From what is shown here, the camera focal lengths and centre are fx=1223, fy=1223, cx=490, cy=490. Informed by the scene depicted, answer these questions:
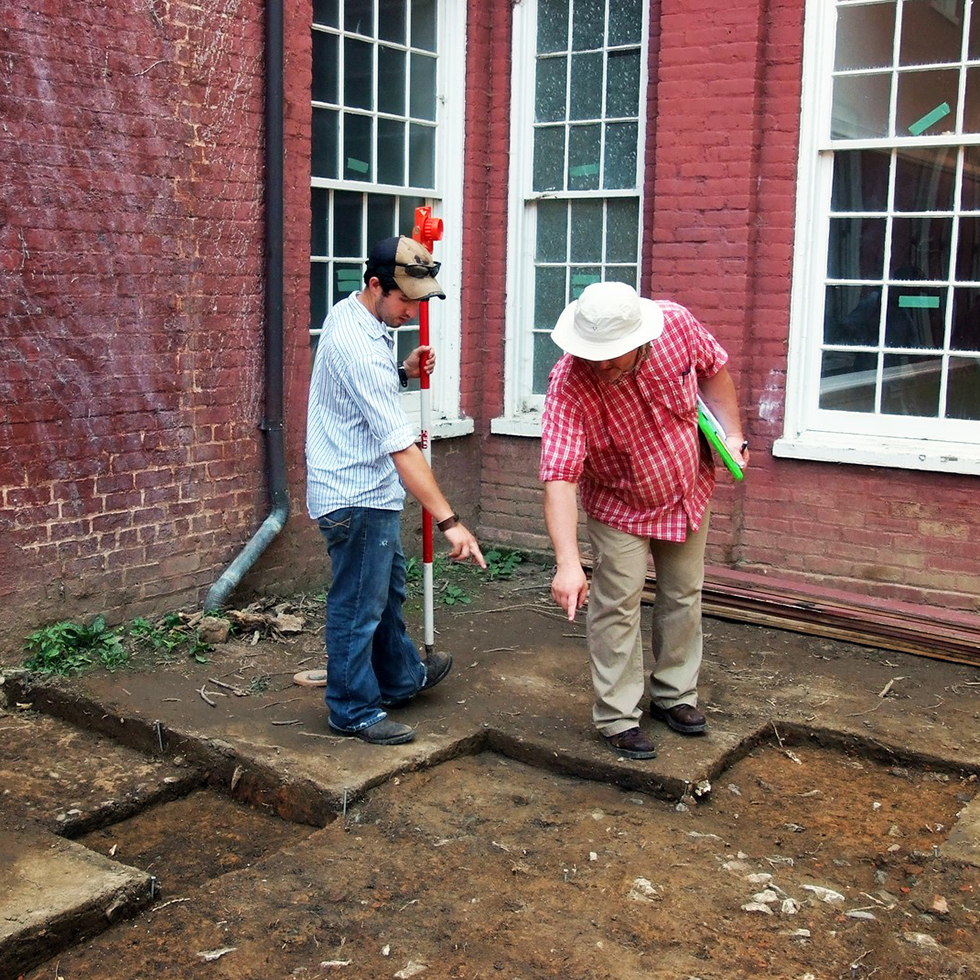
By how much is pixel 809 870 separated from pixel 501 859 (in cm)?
103

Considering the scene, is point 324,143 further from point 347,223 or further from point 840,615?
point 840,615

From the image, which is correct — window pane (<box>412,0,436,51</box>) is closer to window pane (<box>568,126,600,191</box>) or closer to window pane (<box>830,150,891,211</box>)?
window pane (<box>568,126,600,191</box>)

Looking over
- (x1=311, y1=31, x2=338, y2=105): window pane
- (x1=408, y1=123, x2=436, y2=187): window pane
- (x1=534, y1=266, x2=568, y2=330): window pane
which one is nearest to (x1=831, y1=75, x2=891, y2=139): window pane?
(x1=534, y1=266, x2=568, y2=330): window pane

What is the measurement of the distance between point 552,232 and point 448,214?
0.69 metres

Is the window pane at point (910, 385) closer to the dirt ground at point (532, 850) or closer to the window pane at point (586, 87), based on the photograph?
the dirt ground at point (532, 850)

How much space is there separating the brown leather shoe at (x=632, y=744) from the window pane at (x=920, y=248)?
329cm

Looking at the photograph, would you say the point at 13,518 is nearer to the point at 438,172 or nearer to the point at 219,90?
the point at 219,90

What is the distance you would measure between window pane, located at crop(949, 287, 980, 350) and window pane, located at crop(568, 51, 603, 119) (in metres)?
2.48

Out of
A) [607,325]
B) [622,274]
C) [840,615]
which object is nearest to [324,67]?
[622,274]

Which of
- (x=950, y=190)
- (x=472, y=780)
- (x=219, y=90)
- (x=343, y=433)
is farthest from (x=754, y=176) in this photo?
(x=472, y=780)

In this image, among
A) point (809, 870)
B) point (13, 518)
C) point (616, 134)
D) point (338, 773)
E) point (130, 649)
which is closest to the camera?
point (809, 870)

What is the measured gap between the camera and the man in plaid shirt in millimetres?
4316

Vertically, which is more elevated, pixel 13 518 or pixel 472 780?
pixel 13 518

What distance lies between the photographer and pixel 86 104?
18.3 feet
